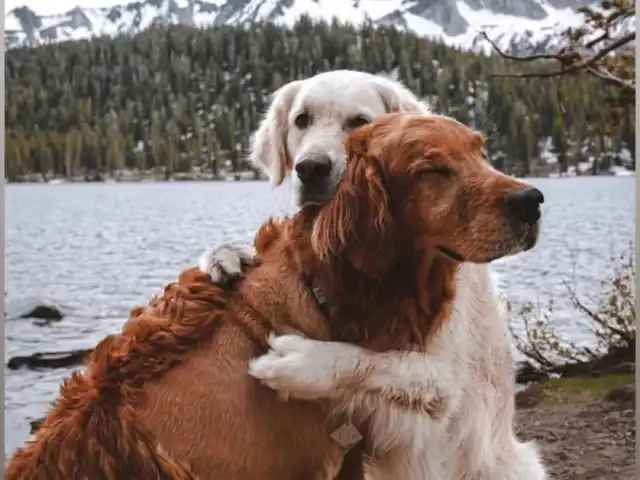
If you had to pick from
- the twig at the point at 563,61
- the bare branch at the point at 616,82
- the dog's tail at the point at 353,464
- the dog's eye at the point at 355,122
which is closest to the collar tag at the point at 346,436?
the dog's tail at the point at 353,464

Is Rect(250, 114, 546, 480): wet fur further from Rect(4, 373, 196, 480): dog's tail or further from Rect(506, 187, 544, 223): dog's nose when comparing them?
Rect(4, 373, 196, 480): dog's tail

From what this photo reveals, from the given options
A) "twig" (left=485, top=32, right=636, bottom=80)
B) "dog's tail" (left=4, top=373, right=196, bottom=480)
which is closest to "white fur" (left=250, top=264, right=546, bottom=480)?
"dog's tail" (left=4, top=373, right=196, bottom=480)

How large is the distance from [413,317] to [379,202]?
244 millimetres

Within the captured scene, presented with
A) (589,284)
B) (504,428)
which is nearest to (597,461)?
(504,428)

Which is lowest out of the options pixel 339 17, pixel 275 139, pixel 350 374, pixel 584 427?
pixel 584 427

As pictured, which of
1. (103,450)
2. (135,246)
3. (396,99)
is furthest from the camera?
(135,246)

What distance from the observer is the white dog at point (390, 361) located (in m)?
1.68

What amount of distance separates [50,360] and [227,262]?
47 centimetres

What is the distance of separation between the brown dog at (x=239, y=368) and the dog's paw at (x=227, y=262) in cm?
2

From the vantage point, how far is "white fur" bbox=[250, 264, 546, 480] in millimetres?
1684

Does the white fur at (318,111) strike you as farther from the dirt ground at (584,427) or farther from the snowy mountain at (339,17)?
the dirt ground at (584,427)

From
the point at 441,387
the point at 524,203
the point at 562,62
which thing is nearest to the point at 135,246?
the point at 441,387

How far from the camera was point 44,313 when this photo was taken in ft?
6.29

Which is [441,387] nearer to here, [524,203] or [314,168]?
[524,203]
